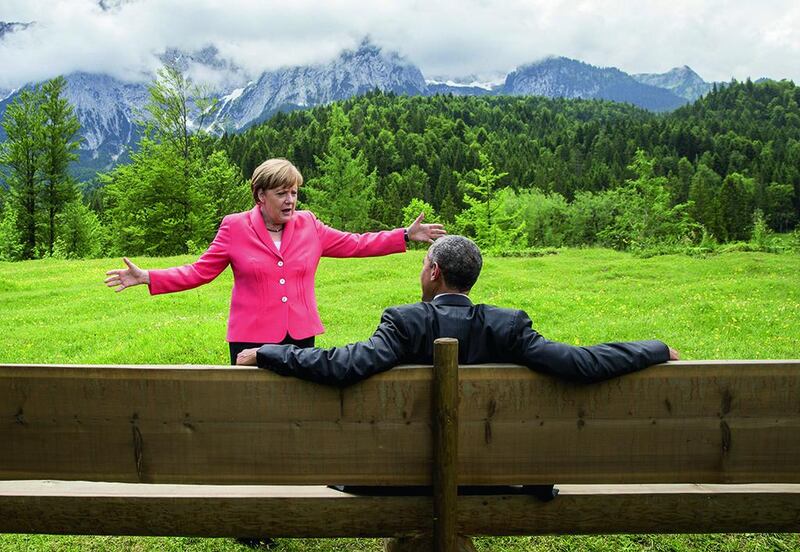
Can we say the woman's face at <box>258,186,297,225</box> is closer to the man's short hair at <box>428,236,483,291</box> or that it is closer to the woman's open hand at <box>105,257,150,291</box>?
the woman's open hand at <box>105,257,150,291</box>

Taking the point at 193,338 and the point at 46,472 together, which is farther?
the point at 193,338

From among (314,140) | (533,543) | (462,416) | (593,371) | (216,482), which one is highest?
(314,140)

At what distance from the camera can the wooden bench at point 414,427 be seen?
280cm

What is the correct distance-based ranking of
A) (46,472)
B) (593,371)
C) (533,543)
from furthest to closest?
(533,543) < (46,472) < (593,371)

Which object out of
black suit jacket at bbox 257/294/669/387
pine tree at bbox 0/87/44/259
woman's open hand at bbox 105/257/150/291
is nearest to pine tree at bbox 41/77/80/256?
pine tree at bbox 0/87/44/259

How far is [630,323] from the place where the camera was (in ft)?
45.2

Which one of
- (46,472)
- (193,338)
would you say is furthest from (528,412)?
(193,338)

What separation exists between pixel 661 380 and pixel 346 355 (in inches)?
53.4

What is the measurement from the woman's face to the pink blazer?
112mm

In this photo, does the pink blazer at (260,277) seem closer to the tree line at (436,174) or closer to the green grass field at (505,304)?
the green grass field at (505,304)

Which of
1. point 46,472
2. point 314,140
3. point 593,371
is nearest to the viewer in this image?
point 593,371

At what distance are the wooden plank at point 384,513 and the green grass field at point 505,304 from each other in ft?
5.44

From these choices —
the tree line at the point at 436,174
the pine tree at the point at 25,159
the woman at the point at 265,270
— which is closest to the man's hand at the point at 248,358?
the woman at the point at 265,270

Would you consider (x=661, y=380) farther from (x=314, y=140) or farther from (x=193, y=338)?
(x=314, y=140)
